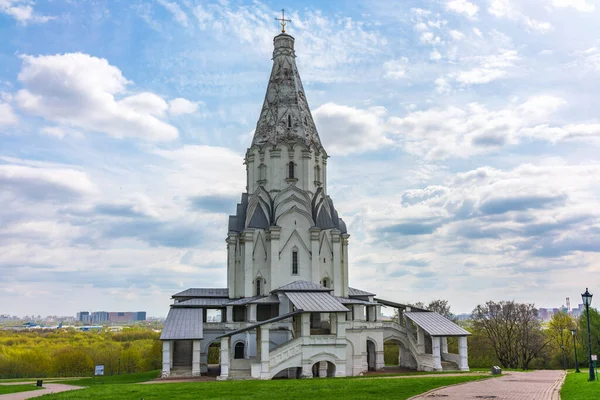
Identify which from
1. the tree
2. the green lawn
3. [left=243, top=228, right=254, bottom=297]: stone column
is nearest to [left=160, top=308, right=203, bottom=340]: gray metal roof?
[left=243, top=228, right=254, bottom=297]: stone column

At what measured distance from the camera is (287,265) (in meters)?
37.0

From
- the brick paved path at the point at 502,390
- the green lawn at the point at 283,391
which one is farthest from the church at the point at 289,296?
the brick paved path at the point at 502,390

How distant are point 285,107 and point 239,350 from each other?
60.4ft

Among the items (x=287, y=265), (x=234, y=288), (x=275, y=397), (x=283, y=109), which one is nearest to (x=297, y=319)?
(x=287, y=265)

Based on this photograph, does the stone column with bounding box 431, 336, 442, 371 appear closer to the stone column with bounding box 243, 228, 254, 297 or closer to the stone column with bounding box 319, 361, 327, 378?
the stone column with bounding box 319, 361, 327, 378

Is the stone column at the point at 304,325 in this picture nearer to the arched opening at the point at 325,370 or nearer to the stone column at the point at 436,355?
the arched opening at the point at 325,370

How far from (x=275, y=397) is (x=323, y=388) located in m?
3.32

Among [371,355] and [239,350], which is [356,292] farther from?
[239,350]

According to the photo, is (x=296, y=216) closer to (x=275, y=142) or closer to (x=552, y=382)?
(x=275, y=142)

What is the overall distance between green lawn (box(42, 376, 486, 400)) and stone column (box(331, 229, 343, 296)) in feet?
48.5

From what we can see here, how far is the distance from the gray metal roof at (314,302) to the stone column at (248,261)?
5.60 m

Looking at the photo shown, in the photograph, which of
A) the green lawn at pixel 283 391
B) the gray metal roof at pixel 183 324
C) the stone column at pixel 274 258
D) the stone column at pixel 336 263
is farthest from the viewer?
the stone column at pixel 336 263

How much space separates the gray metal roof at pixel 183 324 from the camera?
31.0 metres

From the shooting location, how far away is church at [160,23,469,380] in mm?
29963
